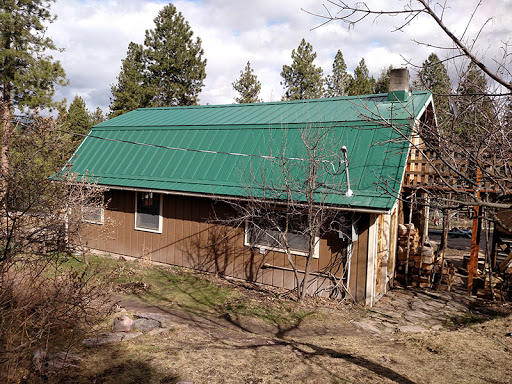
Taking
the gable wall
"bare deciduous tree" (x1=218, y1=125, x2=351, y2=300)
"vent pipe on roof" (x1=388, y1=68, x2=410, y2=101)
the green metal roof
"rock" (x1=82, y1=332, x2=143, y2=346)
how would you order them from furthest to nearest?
"vent pipe on roof" (x1=388, y1=68, x2=410, y2=101), the gable wall, the green metal roof, "bare deciduous tree" (x1=218, y1=125, x2=351, y2=300), "rock" (x1=82, y1=332, x2=143, y2=346)

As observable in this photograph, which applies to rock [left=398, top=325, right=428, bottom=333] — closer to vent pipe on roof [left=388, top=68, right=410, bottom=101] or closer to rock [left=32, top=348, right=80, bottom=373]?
vent pipe on roof [left=388, top=68, right=410, bottom=101]

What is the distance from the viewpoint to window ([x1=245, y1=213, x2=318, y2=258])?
10055 millimetres

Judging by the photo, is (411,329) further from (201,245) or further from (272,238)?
(201,245)

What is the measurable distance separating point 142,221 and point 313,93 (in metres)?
25.1

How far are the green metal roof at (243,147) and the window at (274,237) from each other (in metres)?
0.99

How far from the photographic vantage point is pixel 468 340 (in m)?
7.25

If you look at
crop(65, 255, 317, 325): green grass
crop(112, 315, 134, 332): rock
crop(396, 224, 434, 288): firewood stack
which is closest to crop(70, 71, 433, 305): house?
crop(396, 224, 434, 288): firewood stack

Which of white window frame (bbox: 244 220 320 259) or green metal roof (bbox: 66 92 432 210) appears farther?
white window frame (bbox: 244 220 320 259)

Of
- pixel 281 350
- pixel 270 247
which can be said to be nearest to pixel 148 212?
pixel 270 247

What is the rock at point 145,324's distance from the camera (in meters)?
6.97

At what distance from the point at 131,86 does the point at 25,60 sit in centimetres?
1437

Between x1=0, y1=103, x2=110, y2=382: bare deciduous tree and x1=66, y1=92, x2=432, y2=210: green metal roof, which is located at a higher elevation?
Answer: x1=66, y1=92, x2=432, y2=210: green metal roof

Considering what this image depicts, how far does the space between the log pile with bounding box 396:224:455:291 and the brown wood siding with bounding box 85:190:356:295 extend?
117 inches

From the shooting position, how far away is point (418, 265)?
11508 millimetres
